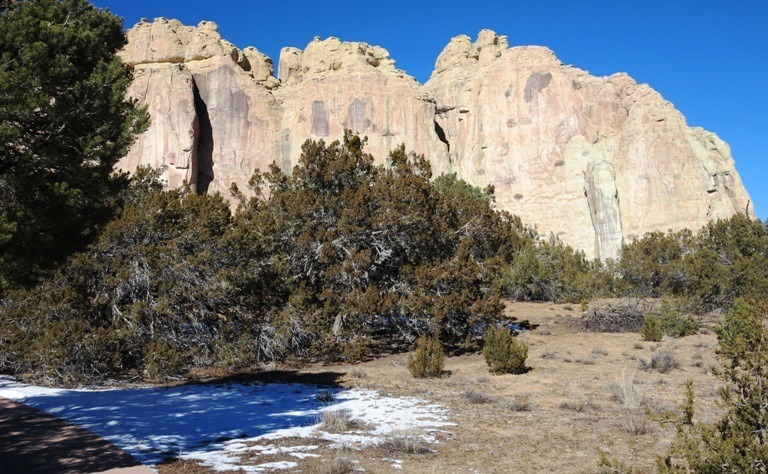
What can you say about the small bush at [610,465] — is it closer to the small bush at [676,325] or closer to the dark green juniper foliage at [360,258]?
the dark green juniper foliage at [360,258]

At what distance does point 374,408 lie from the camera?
9.66 m

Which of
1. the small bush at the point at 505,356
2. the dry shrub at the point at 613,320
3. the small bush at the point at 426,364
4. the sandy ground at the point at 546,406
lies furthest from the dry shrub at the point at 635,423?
the dry shrub at the point at 613,320

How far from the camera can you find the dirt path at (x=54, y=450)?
18.9 feet

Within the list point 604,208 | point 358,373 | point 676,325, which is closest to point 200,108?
point 604,208

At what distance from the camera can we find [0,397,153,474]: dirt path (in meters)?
5.78

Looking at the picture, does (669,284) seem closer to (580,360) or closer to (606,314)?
(606,314)

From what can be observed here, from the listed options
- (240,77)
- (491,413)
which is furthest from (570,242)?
→ (491,413)

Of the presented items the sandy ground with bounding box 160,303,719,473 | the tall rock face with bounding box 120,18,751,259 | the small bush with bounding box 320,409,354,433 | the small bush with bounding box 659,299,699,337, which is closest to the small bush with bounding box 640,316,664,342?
the sandy ground with bounding box 160,303,719,473

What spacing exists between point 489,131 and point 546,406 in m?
50.9

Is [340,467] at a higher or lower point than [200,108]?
lower

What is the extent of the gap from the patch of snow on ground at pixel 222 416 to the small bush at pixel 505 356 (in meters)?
3.96

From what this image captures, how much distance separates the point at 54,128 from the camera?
25.6 feet

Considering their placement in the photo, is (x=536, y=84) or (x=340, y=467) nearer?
(x=340, y=467)

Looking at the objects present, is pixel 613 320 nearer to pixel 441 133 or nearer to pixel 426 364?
pixel 426 364
